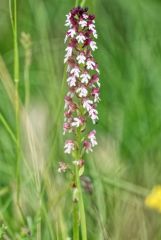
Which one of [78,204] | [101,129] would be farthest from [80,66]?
[101,129]

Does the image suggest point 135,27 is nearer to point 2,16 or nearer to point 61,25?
point 61,25

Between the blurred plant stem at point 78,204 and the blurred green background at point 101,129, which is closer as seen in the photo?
the blurred plant stem at point 78,204

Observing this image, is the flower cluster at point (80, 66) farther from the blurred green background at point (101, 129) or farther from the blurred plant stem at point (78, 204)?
the blurred green background at point (101, 129)

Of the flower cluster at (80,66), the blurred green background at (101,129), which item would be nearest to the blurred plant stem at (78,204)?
the flower cluster at (80,66)

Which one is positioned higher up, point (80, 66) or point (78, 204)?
point (80, 66)

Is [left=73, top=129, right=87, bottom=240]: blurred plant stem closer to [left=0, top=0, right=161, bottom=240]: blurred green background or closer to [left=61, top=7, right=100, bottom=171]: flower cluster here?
[left=61, top=7, right=100, bottom=171]: flower cluster

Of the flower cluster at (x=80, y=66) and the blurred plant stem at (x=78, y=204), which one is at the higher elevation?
the flower cluster at (x=80, y=66)

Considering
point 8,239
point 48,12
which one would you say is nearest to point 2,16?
point 48,12

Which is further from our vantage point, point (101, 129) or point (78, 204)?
point (101, 129)

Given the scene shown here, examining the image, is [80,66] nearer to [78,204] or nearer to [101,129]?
[78,204]
